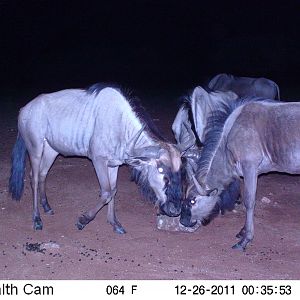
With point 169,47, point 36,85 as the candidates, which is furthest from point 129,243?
point 169,47

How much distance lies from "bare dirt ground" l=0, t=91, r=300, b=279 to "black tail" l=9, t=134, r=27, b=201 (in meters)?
0.26

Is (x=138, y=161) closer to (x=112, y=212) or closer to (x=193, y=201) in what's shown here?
(x=193, y=201)

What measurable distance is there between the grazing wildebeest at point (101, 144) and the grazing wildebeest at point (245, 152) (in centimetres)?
49

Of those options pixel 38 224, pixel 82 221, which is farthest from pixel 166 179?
pixel 38 224

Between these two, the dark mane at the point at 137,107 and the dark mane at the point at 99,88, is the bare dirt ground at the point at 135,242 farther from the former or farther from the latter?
the dark mane at the point at 99,88

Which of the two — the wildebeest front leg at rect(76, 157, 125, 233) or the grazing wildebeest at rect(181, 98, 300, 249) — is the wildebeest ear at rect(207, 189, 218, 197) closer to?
the grazing wildebeest at rect(181, 98, 300, 249)

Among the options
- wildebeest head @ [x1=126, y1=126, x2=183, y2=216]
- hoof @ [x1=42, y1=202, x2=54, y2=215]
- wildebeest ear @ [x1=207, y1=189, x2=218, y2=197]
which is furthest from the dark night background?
wildebeest head @ [x1=126, y1=126, x2=183, y2=216]

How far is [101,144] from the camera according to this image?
667 centimetres

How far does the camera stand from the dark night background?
2925 centimetres

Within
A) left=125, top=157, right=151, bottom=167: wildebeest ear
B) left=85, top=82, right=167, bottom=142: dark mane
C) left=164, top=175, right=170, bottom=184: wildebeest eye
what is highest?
left=85, top=82, right=167, bottom=142: dark mane

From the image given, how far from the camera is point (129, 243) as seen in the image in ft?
21.2

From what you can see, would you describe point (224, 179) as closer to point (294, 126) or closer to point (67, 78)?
point (294, 126)

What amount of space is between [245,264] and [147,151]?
172cm

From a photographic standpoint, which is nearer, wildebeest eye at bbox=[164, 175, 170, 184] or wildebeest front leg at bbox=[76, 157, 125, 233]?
wildebeest eye at bbox=[164, 175, 170, 184]
